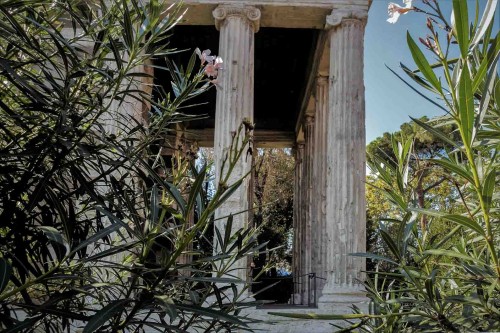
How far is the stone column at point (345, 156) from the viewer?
14.8m

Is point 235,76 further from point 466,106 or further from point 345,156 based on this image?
point 466,106

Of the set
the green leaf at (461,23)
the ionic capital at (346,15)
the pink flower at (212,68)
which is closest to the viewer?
the green leaf at (461,23)

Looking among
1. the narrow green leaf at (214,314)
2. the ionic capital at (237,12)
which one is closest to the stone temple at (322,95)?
the ionic capital at (237,12)

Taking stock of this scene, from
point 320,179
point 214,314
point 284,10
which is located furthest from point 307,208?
point 214,314

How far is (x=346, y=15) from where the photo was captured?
1634 cm

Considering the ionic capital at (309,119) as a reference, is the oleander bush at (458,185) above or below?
below

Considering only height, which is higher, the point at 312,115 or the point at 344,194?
the point at 312,115

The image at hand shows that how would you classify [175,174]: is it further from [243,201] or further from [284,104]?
[284,104]

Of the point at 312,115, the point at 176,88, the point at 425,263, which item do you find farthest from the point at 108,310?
the point at 312,115

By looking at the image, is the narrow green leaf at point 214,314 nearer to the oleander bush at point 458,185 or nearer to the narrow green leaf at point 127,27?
the oleander bush at point 458,185

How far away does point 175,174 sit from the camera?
4035 mm

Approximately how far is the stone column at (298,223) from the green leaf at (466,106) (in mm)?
22018

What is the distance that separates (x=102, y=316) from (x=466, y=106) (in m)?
1.46

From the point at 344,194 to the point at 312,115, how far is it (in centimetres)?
970
